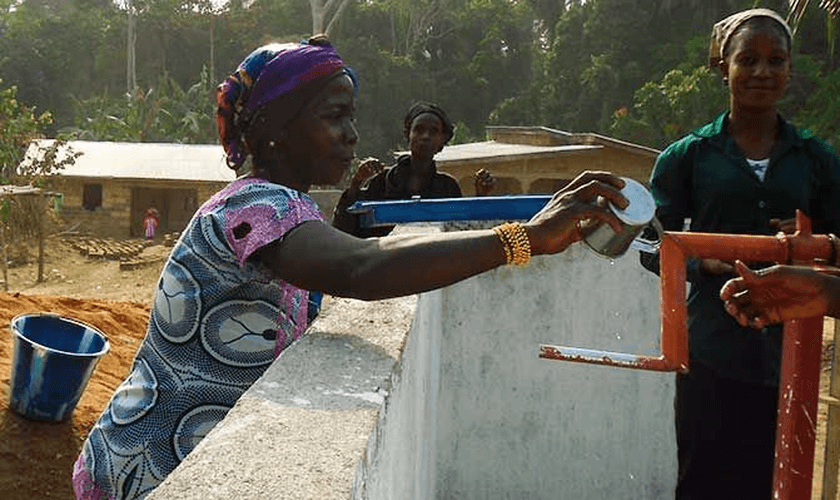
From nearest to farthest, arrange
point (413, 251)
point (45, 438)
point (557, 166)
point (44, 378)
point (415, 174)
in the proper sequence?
point (413, 251) → point (44, 378) → point (45, 438) → point (415, 174) → point (557, 166)

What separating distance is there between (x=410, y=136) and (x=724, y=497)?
10.9 feet

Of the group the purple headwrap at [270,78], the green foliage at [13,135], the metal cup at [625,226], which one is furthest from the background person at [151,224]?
the metal cup at [625,226]

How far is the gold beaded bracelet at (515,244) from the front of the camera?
149cm

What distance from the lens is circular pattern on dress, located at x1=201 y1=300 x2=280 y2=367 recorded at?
169cm

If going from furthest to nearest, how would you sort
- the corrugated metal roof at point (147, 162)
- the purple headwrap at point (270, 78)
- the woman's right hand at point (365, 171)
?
1. the corrugated metal roof at point (147, 162)
2. the woman's right hand at point (365, 171)
3. the purple headwrap at point (270, 78)

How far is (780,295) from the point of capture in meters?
1.64

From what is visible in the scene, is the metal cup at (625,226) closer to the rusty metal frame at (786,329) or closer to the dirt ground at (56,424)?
the rusty metal frame at (786,329)

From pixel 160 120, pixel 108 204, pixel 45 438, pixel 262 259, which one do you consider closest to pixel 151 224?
pixel 108 204

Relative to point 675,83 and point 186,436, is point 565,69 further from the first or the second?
point 186,436

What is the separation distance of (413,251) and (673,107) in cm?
2008

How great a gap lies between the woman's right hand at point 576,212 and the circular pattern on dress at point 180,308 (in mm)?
679

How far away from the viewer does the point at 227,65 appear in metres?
38.8

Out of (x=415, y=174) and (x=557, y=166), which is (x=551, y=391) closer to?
(x=415, y=174)

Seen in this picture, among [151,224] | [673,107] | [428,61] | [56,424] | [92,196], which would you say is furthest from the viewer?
[428,61]
